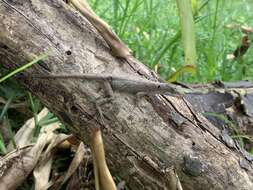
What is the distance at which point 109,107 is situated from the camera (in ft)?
3.84

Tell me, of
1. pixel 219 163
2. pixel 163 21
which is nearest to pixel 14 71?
pixel 219 163

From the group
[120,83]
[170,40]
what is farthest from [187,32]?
[170,40]

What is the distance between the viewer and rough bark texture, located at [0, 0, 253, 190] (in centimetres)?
117

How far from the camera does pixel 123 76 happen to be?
119cm

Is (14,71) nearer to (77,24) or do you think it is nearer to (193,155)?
(77,24)

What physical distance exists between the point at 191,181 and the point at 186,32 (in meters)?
0.35

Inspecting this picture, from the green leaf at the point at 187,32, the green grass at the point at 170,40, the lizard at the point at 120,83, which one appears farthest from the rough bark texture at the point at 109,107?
the green grass at the point at 170,40

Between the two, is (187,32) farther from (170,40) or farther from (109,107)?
(170,40)

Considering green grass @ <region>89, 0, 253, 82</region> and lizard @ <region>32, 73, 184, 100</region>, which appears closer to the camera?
lizard @ <region>32, 73, 184, 100</region>

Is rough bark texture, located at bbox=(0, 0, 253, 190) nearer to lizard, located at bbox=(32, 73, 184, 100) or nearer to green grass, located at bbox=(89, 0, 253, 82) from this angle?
lizard, located at bbox=(32, 73, 184, 100)

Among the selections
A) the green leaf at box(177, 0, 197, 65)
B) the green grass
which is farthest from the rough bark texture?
the green grass

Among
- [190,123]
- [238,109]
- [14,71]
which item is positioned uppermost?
[14,71]

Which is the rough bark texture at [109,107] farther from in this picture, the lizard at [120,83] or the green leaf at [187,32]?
the green leaf at [187,32]

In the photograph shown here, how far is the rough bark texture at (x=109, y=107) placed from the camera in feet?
3.84
